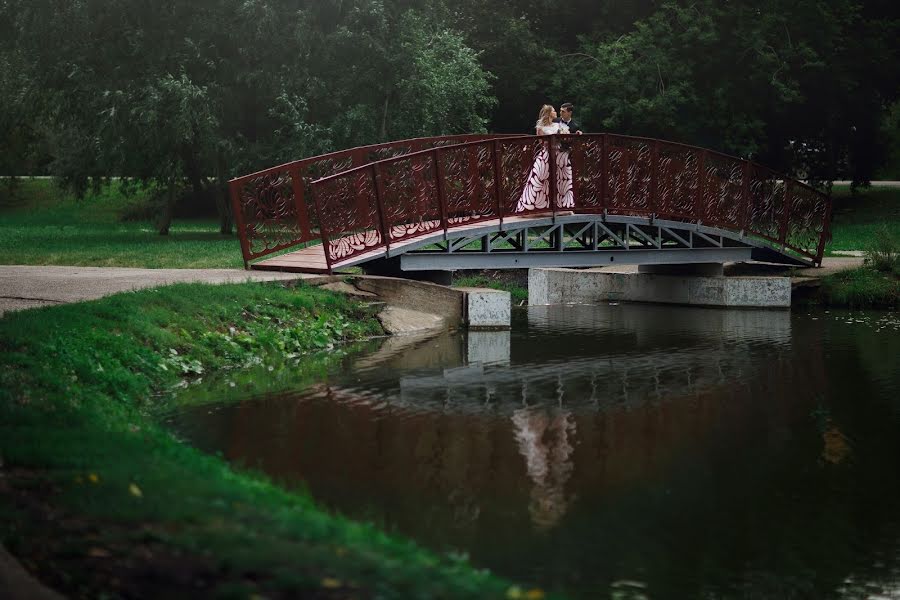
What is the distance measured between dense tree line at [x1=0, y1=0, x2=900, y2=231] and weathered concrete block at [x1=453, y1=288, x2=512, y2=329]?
11846mm

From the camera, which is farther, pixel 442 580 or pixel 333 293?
pixel 333 293

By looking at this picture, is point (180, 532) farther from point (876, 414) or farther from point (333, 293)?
point (333, 293)

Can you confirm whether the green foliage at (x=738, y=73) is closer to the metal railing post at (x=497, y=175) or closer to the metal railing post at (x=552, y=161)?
the metal railing post at (x=552, y=161)

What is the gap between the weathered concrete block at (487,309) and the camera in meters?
18.7

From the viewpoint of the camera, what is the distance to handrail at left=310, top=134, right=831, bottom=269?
18312 millimetres

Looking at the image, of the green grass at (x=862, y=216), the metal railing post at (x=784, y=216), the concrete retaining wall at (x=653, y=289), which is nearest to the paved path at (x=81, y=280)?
the concrete retaining wall at (x=653, y=289)

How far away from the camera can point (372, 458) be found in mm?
9711

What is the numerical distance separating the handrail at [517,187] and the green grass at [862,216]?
8.36m

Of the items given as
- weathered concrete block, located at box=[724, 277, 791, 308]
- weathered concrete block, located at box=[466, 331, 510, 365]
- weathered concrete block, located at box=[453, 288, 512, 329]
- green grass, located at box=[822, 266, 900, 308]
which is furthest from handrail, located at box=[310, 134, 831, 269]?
weathered concrete block, located at box=[466, 331, 510, 365]

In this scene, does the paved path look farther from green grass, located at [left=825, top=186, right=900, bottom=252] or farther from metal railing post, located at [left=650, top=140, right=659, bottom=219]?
green grass, located at [left=825, top=186, right=900, bottom=252]

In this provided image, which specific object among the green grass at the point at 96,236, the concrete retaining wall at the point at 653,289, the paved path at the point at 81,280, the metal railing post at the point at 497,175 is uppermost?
the metal railing post at the point at 497,175

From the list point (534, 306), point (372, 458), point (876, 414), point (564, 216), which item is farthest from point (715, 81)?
point (372, 458)

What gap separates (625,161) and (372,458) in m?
11.6

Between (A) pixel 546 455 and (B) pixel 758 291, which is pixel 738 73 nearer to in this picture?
(B) pixel 758 291
